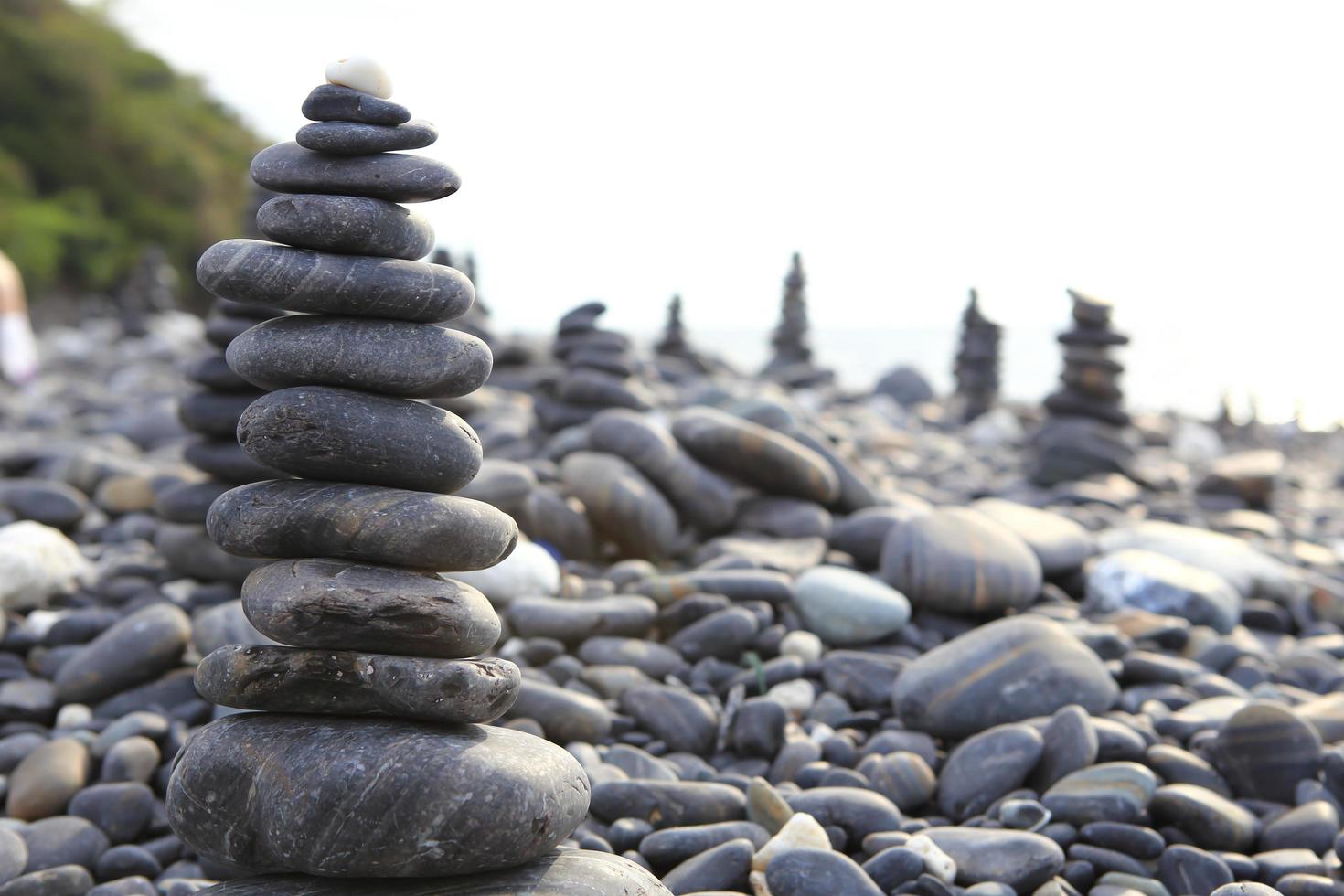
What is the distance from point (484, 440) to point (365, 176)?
641 cm

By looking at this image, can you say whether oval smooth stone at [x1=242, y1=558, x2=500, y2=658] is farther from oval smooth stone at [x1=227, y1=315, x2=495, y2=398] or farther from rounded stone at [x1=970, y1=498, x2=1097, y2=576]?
rounded stone at [x1=970, y1=498, x2=1097, y2=576]

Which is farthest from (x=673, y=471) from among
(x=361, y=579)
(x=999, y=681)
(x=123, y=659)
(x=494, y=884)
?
(x=494, y=884)

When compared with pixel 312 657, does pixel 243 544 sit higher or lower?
higher

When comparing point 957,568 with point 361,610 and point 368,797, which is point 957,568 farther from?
point 368,797

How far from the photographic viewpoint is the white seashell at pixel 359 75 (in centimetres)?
347

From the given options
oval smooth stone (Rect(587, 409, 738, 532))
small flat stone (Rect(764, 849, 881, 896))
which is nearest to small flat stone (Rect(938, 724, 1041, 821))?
small flat stone (Rect(764, 849, 881, 896))

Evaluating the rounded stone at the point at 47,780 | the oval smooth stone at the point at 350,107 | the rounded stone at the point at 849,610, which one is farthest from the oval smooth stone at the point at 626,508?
the oval smooth stone at the point at 350,107

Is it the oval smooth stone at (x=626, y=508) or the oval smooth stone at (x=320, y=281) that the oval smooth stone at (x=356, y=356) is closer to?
the oval smooth stone at (x=320, y=281)

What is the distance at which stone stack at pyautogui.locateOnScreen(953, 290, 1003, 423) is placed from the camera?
19.1 metres

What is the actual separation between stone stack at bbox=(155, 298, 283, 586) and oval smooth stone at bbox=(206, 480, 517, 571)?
11.1ft

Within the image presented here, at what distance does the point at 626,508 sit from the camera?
7.30 m

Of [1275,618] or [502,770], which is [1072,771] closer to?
[502,770]

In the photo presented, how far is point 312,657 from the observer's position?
322 cm

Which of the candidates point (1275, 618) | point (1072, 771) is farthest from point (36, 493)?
point (1275, 618)
